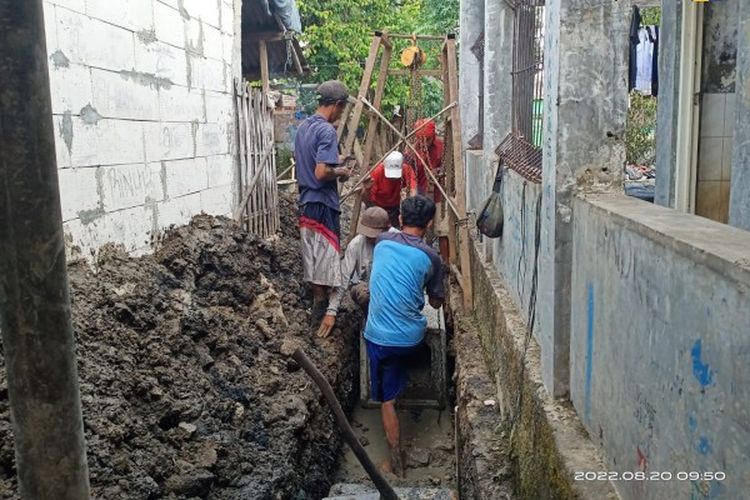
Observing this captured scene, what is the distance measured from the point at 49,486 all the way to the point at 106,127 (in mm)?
3246

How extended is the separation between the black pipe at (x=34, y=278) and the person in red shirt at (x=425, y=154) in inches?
251

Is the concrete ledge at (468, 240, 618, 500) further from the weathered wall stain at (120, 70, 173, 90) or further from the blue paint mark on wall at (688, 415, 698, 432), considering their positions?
the weathered wall stain at (120, 70, 173, 90)

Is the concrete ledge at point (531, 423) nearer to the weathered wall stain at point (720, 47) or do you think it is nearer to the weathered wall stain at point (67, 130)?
the weathered wall stain at point (720, 47)

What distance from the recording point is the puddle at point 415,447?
16.9 feet

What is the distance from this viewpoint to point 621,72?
303 cm

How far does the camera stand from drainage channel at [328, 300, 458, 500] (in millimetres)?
5219

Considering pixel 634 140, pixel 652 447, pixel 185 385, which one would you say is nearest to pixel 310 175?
pixel 185 385

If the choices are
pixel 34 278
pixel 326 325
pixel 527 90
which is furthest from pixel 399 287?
pixel 34 278

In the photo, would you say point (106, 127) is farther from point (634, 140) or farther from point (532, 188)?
point (634, 140)

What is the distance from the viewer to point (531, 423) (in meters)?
3.38

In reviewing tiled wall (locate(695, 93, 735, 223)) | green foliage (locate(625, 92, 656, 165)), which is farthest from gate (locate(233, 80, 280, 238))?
green foliage (locate(625, 92, 656, 165))

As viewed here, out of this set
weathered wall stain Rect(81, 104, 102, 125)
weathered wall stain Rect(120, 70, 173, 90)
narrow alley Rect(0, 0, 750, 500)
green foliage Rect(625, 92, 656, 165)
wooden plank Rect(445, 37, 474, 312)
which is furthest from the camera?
green foliage Rect(625, 92, 656, 165)

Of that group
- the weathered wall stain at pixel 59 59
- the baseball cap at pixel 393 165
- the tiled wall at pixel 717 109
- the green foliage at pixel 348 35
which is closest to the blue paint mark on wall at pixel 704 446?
the weathered wall stain at pixel 59 59

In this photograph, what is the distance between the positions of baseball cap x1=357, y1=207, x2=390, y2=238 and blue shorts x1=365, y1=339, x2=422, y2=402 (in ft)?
3.55
